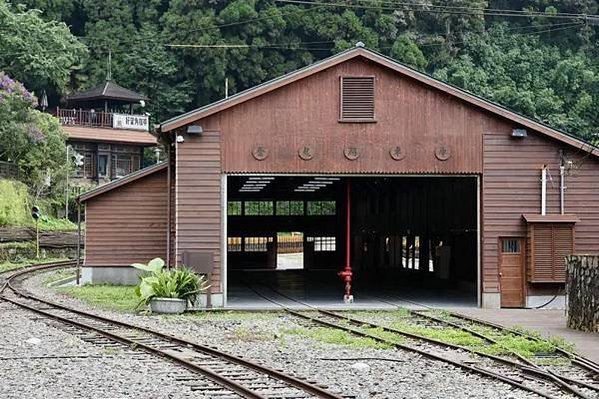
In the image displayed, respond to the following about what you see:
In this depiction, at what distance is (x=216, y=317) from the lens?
2098 centimetres

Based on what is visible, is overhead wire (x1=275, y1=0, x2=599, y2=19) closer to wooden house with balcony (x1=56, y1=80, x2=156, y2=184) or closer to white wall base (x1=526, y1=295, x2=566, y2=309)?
wooden house with balcony (x1=56, y1=80, x2=156, y2=184)

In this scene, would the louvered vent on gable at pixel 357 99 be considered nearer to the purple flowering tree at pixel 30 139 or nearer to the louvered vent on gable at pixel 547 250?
the louvered vent on gable at pixel 547 250

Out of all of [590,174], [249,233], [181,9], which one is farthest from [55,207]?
[590,174]

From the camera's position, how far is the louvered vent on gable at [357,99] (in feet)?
78.1

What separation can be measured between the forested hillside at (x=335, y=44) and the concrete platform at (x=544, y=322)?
3753cm

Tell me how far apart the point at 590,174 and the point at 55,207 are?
111 feet

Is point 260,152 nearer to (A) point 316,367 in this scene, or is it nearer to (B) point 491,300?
(B) point 491,300

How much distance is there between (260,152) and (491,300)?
21.7ft

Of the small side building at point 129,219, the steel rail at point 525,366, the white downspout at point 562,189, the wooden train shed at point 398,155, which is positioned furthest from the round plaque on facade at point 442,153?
the small side building at point 129,219

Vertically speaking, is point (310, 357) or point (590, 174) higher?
point (590, 174)

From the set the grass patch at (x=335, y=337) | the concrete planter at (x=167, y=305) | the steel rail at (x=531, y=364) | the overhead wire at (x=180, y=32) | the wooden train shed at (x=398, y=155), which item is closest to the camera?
the steel rail at (x=531, y=364)

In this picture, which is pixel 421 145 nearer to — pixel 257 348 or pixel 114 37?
pixel 257 348

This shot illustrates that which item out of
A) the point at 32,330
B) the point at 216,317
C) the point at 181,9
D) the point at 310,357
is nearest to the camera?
the point at 310,357

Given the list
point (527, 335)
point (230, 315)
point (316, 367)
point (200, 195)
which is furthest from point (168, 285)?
point (316, 367)
